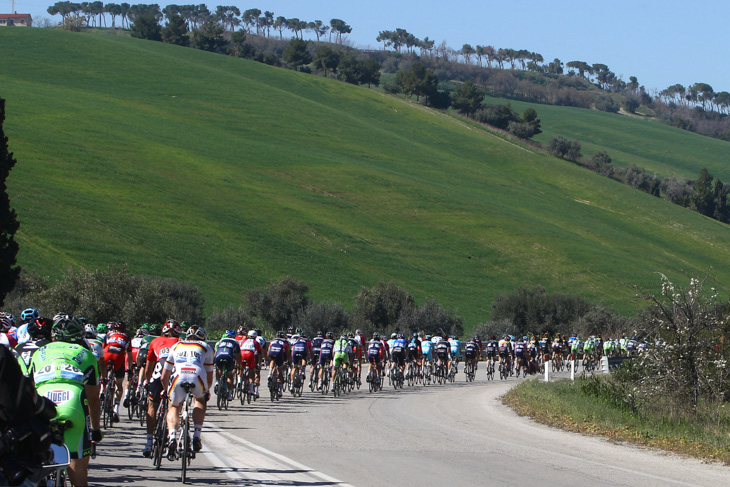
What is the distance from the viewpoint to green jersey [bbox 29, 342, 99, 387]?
714 cm

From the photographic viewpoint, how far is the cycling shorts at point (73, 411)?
6738mm

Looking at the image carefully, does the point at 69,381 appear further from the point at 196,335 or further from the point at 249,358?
the point at 249,358

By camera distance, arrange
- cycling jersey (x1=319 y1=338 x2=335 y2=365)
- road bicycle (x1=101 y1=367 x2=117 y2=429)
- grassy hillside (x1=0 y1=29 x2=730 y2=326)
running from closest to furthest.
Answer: road bicycle (x1=101 y1=367 x2=117 y2=429)
cycling jersey (x1=319 y1=338 x2=335 y2=365)
grassy hillside (x1=0 y1=29 x2=730 y2=326)

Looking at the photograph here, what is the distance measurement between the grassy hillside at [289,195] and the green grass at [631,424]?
3403cm

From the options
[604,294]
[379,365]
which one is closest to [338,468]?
[379,365]

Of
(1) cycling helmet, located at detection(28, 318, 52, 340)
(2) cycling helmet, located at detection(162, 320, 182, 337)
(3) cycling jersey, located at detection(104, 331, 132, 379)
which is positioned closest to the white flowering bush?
(2) cycling helmet, located at detection(162, 320, 182, 337)

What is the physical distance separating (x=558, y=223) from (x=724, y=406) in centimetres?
6943

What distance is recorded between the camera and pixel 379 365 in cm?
2706

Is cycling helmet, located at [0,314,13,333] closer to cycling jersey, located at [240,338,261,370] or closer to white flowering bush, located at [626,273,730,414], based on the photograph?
cycling jersey, located at [240,338,261,370]

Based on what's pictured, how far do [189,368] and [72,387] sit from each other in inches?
140

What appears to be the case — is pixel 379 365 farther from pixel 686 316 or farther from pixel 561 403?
pixel 686 316

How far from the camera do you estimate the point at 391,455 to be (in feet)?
40.5

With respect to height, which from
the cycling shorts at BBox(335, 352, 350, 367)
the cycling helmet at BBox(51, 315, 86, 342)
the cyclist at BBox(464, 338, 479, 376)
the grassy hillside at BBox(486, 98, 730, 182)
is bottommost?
the cyclist at BBox(464, 338, 479, 376)

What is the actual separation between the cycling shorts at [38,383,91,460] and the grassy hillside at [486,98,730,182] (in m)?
132
